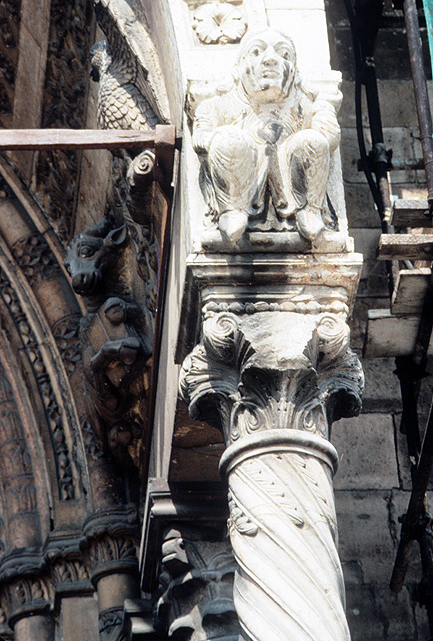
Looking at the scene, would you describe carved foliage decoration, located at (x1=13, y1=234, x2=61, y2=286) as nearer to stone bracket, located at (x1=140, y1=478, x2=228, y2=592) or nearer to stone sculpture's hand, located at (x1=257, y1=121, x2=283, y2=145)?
stone bracket, located at (x1=140, y1=478, x2=228, y2=592)

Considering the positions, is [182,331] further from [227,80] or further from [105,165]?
[105,165]

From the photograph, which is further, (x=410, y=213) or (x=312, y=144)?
(x=410, y=213)

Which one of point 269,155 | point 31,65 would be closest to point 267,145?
point 269,155

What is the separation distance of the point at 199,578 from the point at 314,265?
139 centimetres

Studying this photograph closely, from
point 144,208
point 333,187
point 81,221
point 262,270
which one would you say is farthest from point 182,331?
point 81,221

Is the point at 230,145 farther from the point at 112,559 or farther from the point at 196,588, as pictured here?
the point at 112,559

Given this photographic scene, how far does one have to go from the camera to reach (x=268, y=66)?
4.25m

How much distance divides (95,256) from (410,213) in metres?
1.79

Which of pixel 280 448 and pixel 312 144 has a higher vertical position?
pixel 312 144

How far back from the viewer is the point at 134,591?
19.4 ft

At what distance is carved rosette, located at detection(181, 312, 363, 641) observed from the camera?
3.50 meters

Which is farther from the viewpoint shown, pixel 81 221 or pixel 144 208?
pixel 81 221

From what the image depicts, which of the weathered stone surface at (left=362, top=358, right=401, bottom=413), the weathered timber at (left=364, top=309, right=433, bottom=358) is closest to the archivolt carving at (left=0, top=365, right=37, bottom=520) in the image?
the weathered stone surface at (left=362, top=358, right=401, bottom=413)

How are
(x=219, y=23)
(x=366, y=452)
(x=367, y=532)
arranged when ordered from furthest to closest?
(x=366, y=452)
(x=367, y=532)
(x=219, y=23)
